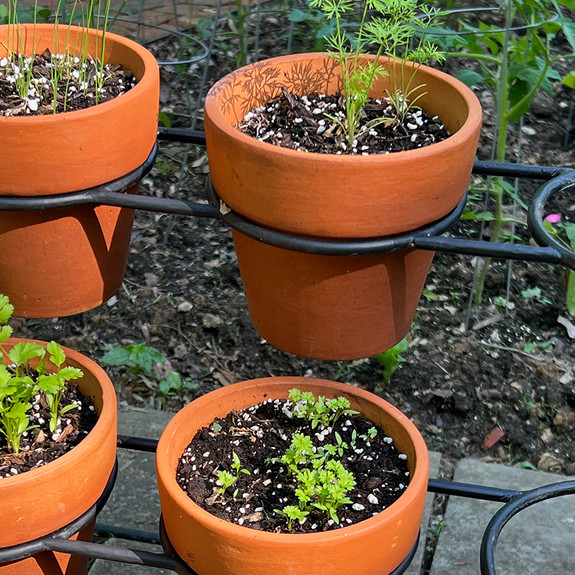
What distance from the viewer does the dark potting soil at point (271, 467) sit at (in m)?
1.26

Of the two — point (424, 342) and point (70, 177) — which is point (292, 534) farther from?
point (424, 342)

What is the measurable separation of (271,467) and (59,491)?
1.08 ft

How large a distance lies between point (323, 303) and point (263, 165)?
25 cm

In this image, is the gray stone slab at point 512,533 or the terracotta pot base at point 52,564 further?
the gray stone slab at point 512,533

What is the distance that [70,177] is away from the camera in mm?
1314

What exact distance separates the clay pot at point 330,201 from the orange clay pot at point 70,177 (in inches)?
6.2

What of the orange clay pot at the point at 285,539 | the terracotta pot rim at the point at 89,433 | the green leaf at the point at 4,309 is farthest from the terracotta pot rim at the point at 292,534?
the green leaf at the point at 4,309

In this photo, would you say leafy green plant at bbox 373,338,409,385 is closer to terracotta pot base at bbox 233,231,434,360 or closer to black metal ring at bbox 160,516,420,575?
terracotta pot base at bbox 233,231,434,360

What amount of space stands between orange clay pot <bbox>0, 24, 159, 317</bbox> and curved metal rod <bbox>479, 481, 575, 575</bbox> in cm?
76

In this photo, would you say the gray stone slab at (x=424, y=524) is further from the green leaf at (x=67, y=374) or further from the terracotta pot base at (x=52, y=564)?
the green leaf at (x=67, y=374)

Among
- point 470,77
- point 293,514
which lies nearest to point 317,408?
point 293,514

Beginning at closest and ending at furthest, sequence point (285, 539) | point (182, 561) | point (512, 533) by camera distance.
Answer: point (285, 539), point (182, 561), point (512, 533)

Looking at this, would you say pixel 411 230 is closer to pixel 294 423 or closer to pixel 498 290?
pixel 294 423

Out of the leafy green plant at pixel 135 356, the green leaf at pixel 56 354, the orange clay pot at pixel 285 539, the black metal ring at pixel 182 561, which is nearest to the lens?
the orange clay pot at pixel 285 539
